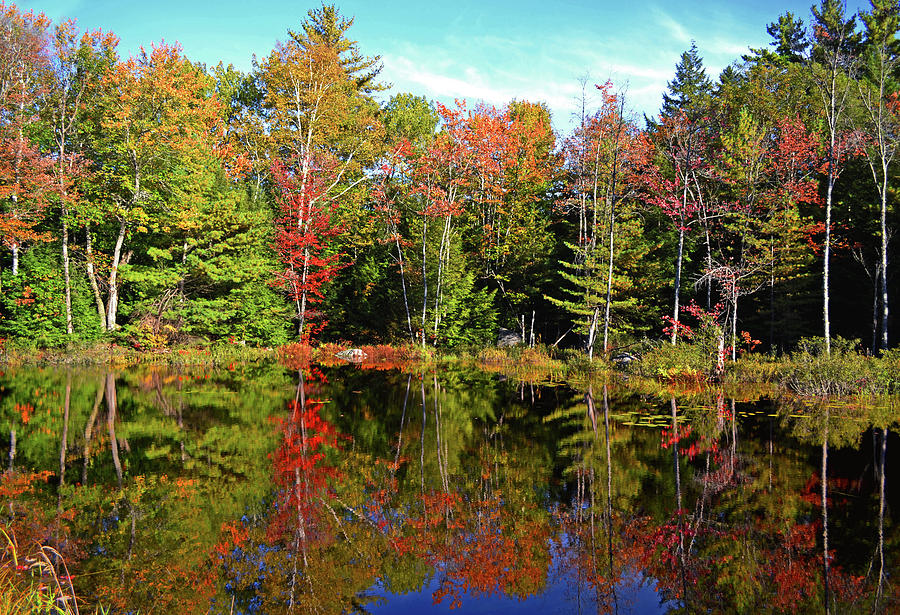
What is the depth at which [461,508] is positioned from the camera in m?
7.46

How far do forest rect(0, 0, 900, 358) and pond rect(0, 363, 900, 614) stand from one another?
9890 millimetres

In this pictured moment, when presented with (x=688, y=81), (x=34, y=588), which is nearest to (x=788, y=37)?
(x=688, y=81)

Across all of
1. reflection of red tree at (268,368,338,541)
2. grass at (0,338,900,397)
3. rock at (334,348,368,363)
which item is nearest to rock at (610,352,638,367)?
grass at (0,338,900,397)

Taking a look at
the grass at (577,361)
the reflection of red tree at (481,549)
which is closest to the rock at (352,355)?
the grass at (577,361)

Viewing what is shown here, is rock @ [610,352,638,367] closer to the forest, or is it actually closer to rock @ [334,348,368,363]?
the forest

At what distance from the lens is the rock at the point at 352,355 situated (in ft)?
91.2

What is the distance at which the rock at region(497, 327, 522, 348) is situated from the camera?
96.5 ft

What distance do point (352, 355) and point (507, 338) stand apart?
327 inches

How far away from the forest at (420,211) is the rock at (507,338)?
0.42 meters

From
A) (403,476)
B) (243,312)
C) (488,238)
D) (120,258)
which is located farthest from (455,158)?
(403,476)

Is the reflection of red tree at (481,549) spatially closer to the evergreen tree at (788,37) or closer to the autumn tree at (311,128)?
the autumn tree at (311,128)

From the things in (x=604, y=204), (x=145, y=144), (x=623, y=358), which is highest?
(x=145, y=144)

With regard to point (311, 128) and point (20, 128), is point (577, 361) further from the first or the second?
point (20, 128)

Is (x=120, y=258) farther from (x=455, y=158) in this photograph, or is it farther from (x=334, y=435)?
(x=334, y=435)
